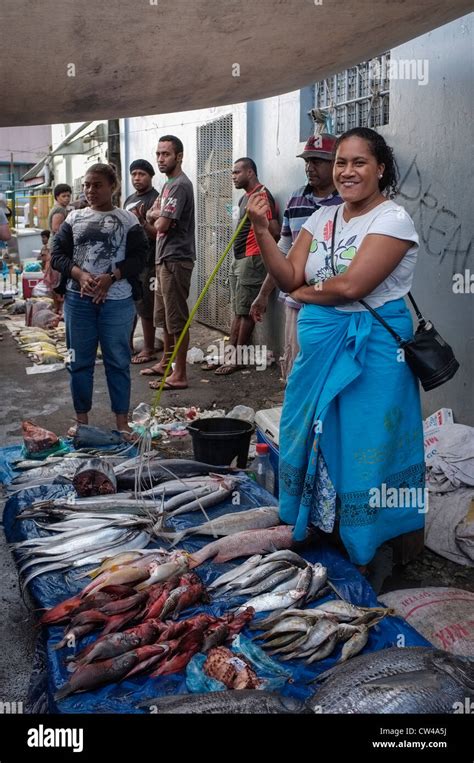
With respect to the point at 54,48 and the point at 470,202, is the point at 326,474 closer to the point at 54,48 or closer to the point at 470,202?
the point at 54,48

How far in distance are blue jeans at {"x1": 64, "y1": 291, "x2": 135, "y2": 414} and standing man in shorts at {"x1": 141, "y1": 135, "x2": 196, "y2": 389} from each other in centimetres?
209

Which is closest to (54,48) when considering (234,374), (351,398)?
(351,398)

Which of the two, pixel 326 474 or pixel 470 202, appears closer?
pixel 326 474

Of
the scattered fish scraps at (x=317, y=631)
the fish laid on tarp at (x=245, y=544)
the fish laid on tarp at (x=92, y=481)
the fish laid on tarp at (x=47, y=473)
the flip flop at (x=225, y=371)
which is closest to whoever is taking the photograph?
the scattered fish scraps at (x=317, y=631)

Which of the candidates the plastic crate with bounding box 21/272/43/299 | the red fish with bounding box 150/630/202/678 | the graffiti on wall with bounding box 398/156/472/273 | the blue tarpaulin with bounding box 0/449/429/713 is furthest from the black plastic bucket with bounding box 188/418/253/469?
the plastic crate with bounding box 21/272/43/299

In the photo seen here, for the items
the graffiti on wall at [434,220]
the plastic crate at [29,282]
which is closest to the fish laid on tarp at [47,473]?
the graffiti on wall at [434,220]

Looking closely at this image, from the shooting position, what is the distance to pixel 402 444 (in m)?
3.76

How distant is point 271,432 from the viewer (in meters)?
5.11

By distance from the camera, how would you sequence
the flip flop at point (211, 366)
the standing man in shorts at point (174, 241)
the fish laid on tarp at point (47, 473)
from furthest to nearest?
the flip flop at point (211, 366) → the standing man in shorts at point (174, 241) → the fish laid on tarp at point (47, 473)

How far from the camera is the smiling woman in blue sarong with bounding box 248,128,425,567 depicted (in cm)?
354

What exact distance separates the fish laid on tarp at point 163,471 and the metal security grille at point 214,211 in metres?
5.43

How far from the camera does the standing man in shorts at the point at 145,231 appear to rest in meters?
8.81

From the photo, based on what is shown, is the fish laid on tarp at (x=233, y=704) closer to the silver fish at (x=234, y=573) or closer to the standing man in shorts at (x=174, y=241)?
the silver fish at (x=234, y=573)
